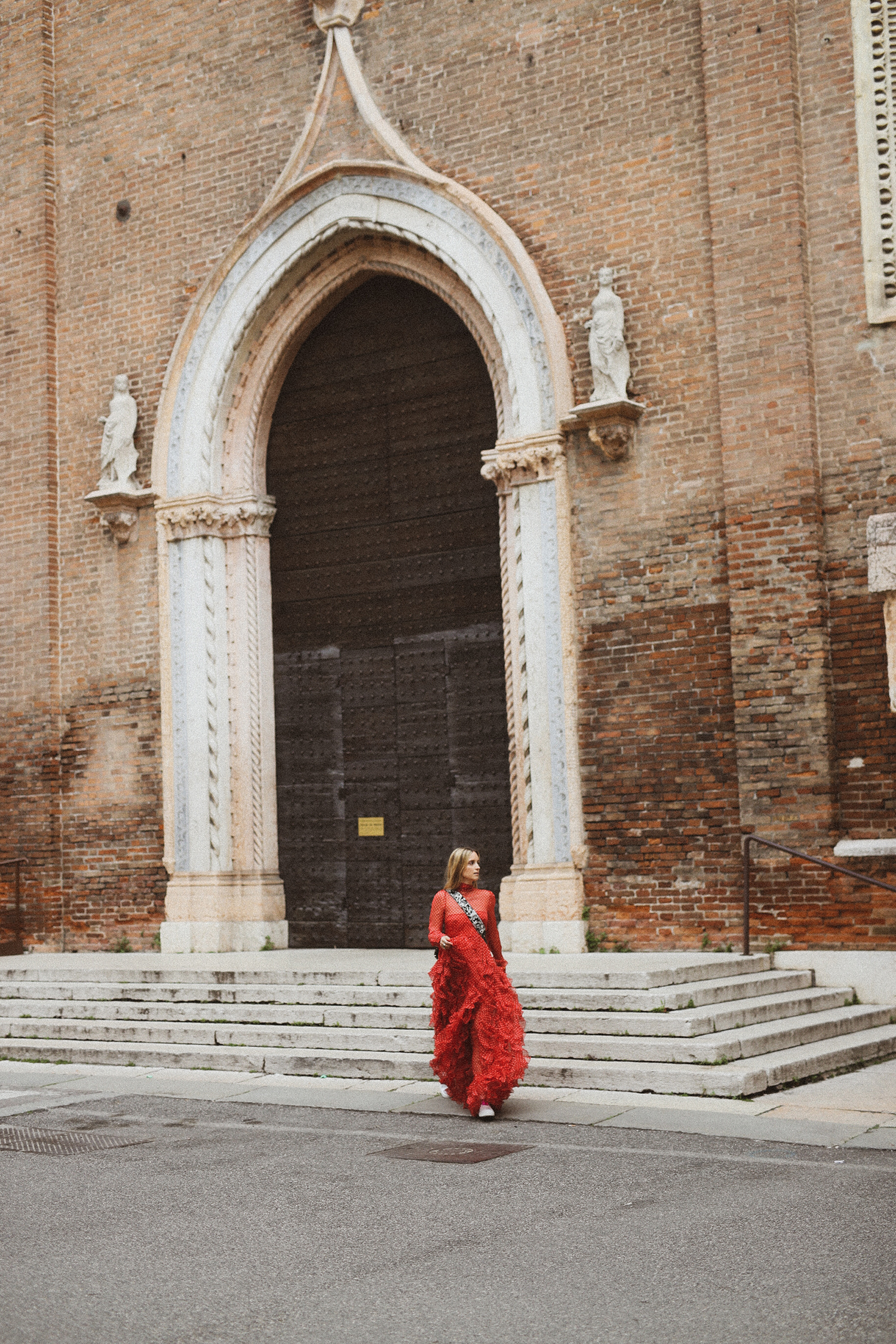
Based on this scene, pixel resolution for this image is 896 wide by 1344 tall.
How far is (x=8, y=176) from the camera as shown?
16.5 m

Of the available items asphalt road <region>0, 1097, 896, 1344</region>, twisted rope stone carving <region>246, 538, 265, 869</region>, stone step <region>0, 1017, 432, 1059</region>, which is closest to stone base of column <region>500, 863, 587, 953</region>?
stone step <region>0, 1017, 432, 1059</region>

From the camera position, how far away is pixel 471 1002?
8547 millimetres

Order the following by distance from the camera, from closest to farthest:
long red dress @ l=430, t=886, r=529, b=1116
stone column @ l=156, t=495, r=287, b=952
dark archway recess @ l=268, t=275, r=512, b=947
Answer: long red dress @ l=430, t=886, r=529, b=1116, dark archway recess @ l=268, t=275, r=512, b=947, stone column @ l=156, t=495, r=287, b=952

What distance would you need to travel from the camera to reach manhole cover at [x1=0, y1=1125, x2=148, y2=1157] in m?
7.86

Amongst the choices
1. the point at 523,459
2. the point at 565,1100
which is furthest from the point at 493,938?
the point at 523,459

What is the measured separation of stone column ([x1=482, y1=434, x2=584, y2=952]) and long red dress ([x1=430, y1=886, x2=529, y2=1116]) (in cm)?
396

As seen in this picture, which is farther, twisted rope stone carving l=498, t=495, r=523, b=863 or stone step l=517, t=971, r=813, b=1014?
twisted rope stone carving l=498, t=495, r=523, b=863

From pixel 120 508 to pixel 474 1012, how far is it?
8392 mm

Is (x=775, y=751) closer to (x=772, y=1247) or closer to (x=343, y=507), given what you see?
(x=343, y=507)

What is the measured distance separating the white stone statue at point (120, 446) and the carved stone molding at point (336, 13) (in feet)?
13.3

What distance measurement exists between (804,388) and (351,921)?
6560mm

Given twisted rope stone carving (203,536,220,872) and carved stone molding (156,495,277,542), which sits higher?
carved stone molding (156,495,277,542)

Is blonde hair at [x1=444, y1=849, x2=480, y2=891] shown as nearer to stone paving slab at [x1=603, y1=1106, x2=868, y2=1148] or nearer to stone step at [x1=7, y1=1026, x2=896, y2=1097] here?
stone step at [x1=7, y1=1026, x2=896, y2=1097]

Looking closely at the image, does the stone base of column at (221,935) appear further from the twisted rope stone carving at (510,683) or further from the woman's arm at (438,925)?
the woman's arm at (438,925)
